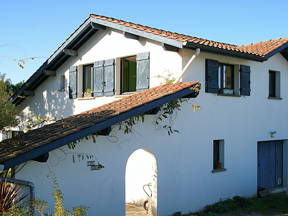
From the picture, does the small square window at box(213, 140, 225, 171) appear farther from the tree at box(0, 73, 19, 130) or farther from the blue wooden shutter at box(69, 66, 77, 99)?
the tree at box(0, 73, 19, 130)

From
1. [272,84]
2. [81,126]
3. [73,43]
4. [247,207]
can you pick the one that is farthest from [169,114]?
[272,84]

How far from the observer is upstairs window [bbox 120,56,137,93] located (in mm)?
12707

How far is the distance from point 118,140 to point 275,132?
7.75 metres

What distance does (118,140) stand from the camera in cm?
884

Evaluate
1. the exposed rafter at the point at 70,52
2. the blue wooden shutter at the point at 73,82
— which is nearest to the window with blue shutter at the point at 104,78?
the blue wooden shutter at the point at 73,82

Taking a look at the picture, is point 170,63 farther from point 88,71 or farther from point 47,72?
point 47,72

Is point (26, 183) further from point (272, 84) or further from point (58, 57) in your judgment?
point (272, 84)

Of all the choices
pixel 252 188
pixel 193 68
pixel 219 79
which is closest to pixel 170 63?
pixel 193 68

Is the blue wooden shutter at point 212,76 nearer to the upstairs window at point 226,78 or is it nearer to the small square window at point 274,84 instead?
the upstairs window at point 226,78

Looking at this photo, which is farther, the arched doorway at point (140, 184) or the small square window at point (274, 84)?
the small square window at point (274, 84)

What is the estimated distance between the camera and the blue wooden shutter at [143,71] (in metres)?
11.3

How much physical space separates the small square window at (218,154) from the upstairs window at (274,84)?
12.9 feet

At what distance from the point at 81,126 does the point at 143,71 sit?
14.2ft

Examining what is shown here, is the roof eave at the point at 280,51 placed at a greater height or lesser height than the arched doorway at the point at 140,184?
greater
